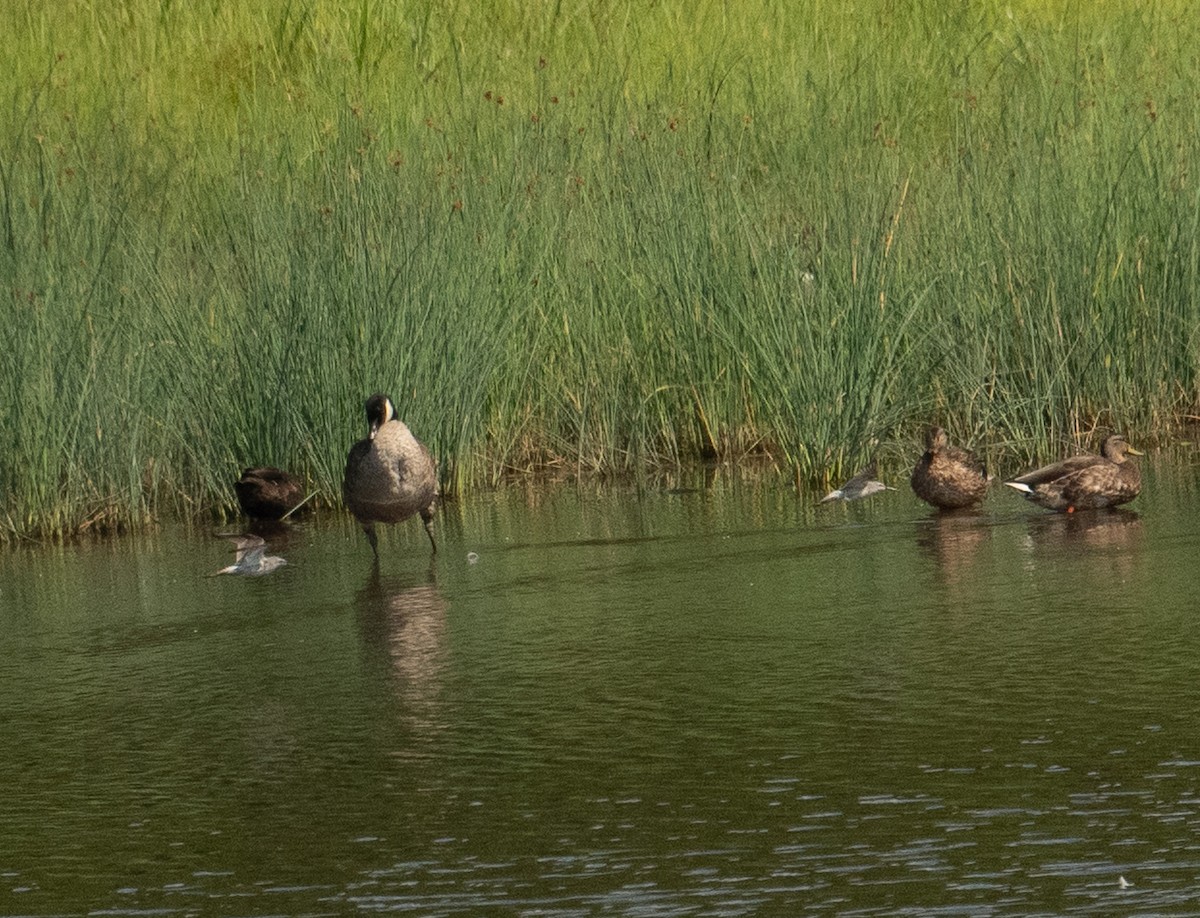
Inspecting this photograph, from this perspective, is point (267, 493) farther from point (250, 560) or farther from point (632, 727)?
point (632, 727)

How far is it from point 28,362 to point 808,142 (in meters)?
5.16

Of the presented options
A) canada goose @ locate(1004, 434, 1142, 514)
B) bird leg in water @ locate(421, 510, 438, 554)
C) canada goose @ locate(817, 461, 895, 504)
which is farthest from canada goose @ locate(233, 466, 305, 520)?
canada goose @ locate(1004, 434, 1142, 514)

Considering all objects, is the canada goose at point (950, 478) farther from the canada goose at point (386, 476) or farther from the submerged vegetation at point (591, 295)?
the canada goose at point (386, 476)

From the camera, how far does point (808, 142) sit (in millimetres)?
A: 13016

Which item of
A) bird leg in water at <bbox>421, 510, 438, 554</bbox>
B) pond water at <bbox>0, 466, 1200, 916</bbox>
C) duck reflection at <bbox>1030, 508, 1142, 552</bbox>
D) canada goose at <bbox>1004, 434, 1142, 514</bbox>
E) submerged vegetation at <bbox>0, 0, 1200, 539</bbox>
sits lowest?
pond water at <bbox>0, 466, 1200, 916</bbox>

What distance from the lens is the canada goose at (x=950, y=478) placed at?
370 inches

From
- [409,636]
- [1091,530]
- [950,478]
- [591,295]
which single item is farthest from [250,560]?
[1091,530]

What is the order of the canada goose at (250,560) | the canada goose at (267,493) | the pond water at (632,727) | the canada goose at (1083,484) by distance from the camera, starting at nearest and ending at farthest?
the pond water at (632,727), the canada goose at (250,560), the canada goose at (1083,484), the canada goose at (267,493)

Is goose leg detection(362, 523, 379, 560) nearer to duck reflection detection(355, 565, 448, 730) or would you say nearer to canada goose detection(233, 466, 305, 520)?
duck reflection detection(355, 565, 448, 730)

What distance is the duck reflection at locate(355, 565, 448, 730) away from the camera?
19.8 feet

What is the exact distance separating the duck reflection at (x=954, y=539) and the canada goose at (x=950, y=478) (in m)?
0.07

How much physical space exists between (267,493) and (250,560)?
65.2 inches

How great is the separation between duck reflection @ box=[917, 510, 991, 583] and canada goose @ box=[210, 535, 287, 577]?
2.76 m

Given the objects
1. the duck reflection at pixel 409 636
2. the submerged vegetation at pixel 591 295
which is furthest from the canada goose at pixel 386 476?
the submerged vegetation at pixel 591 295
